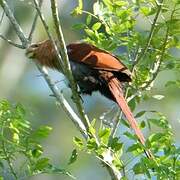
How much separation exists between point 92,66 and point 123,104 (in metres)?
0.71

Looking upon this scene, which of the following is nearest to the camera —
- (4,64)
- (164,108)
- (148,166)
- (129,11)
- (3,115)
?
(148,166)

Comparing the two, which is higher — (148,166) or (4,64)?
(148,166)

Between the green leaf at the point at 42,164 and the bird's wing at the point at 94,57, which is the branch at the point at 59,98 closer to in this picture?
the green leaf at the point at 42,164

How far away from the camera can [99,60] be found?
4.46 meters

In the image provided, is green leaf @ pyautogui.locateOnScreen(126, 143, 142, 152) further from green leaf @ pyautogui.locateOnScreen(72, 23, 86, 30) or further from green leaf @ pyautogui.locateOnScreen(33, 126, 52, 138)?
green leaf @ pyautogui.locateOnScreen(72, 23, 86, 30)

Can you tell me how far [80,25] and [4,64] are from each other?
6.34m

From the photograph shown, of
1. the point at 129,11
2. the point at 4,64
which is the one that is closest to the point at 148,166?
the point at 129,11

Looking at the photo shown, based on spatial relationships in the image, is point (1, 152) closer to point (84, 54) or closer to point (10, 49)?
point (84, 54)

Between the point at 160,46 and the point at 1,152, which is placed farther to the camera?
the point at 160,46

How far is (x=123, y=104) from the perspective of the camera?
3.93m

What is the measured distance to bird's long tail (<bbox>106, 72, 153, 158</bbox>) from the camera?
3.59 metres

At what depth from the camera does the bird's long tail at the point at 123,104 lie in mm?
3589

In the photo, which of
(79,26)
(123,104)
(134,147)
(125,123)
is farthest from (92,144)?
(79,26)

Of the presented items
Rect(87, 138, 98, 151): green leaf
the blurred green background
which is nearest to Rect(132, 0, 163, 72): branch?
Rect(87, 138, 98, 151): green leaf
